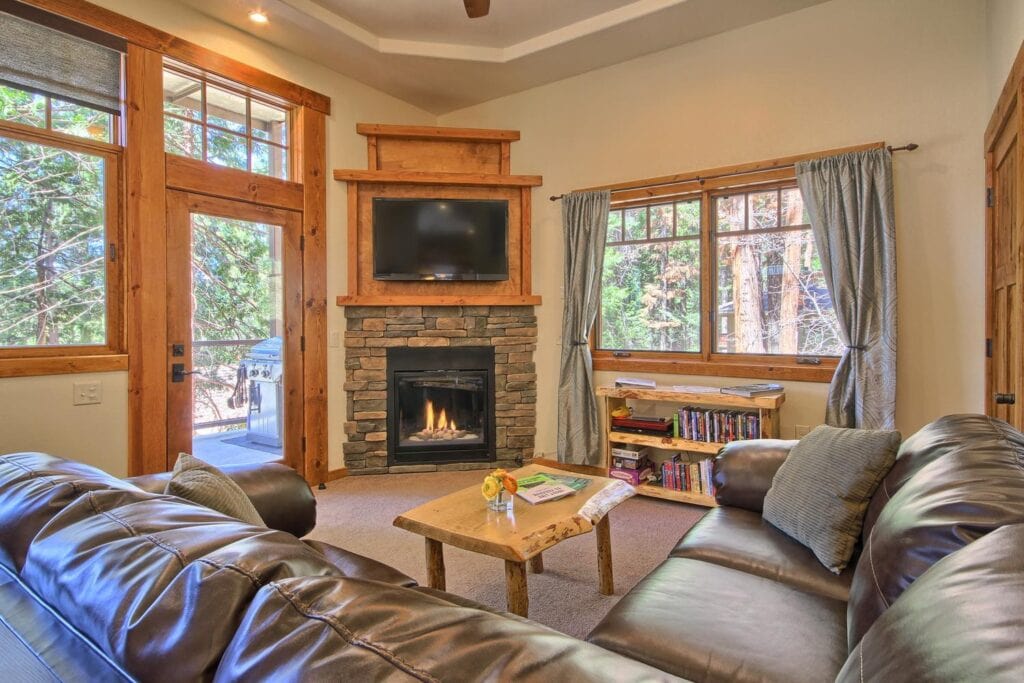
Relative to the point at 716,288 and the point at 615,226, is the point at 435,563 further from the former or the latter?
the point at 615,226

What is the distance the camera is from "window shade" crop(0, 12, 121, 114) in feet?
9.00

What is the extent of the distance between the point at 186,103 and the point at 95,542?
366cm

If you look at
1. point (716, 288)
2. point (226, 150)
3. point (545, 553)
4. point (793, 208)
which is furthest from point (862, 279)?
point (226, 150)

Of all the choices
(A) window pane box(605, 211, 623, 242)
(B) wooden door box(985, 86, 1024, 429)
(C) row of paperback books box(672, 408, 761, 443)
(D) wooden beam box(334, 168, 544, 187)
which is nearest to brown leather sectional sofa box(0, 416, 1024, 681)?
(B) wooden door box(985, 86, 1024, 429)

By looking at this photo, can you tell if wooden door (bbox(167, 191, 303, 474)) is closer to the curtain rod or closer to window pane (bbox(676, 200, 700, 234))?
the curtain rod

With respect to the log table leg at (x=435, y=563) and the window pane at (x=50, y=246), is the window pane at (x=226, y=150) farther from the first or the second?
the log table leg at (x=435, y=563)

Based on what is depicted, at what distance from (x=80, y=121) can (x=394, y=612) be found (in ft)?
12.1

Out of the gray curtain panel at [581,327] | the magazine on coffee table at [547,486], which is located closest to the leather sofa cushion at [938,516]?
the magazine on coffee table at [547,486]

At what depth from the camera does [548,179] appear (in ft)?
15.1

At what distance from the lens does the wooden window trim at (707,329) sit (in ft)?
11.6

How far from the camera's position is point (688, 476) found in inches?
144

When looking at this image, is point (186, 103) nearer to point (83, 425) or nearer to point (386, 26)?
point (386, 26)

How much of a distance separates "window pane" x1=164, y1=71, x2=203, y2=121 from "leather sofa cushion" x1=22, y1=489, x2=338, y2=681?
11.3ft

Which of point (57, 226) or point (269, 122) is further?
point (269, 122)
